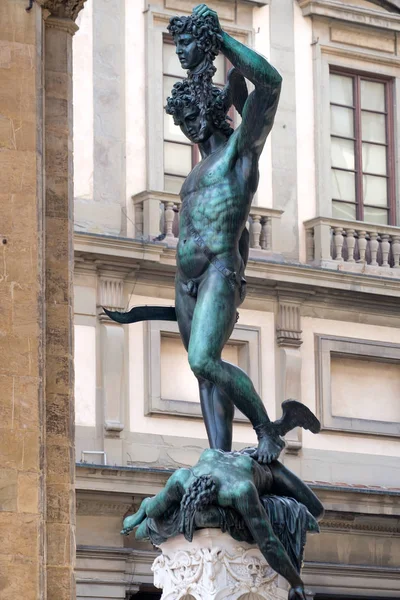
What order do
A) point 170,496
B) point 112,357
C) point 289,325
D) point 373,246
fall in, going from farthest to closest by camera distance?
point 373,246 < point 289,325 < point 112,357 < point 170,496

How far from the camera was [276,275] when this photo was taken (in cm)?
2833

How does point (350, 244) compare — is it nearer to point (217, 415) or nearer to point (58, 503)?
point (58, 503)

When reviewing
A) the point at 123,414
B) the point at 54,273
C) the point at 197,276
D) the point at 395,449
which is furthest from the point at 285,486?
the point at 395,449

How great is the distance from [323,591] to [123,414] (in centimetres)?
335

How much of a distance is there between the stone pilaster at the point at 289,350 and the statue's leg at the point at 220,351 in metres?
19.0

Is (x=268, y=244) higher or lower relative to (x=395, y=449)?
higher

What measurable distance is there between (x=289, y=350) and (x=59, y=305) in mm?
14679

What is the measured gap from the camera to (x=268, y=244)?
93.9ft

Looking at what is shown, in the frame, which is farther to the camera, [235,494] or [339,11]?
[339,11]

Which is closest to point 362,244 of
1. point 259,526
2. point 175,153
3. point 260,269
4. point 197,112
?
point 260,269

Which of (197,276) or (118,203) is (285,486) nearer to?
(197,276)

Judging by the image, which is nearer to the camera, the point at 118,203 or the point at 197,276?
the point at 197,276

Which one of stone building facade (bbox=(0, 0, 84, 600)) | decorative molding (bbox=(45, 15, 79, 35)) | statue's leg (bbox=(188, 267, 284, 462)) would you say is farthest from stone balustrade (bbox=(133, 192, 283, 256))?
statue's leg (bbox=(188, 267, 284, 462))

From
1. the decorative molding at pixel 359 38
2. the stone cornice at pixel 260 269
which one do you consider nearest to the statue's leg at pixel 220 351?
the stone cornice at pixel 260 269
